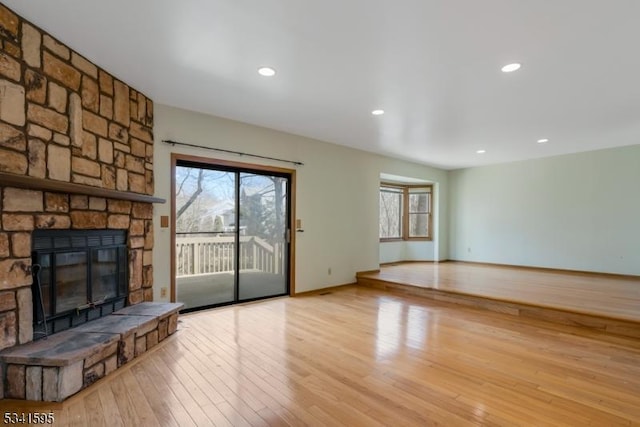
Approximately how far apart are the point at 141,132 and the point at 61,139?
107cm

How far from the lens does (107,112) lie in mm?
3131

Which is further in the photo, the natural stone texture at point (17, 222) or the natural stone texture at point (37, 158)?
the natural stone texture at point (37, 158)

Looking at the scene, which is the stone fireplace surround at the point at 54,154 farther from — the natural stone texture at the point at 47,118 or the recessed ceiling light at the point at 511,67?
the recessed ceiling light at the point at 511,67

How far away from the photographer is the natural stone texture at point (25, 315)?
7.52 feet

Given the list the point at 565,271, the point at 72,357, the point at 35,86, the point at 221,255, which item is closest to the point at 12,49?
the point at 35,86

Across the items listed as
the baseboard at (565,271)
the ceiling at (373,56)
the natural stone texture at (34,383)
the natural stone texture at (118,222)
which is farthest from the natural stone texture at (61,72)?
the baseboard at (565,271)

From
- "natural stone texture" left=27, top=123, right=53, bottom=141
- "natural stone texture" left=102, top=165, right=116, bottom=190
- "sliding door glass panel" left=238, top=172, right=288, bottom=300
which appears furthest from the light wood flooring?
"natural stone texture" left=27, top=123, right=53, bottom=141

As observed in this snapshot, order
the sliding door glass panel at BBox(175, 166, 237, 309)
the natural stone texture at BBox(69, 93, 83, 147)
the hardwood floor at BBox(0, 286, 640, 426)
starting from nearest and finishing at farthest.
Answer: the hardwood floor at BBox(0, 286, 640, 426)
the natural stone texture at BBox(69, 93, 83, 147)
the sliding door glass panel at BBox(175, 166, 237, 309)

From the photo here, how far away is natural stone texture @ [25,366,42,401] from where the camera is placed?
215 cm

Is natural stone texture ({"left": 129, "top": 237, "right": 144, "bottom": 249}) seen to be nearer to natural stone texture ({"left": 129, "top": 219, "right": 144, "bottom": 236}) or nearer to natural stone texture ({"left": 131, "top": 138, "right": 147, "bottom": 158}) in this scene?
natural stone texture ({"left": 129, "top": 219, "right": 144, "bottom": 236})

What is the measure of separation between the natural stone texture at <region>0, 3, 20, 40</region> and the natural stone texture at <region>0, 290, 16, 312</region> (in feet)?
5.88

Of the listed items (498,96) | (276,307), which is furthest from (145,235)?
(498,96)

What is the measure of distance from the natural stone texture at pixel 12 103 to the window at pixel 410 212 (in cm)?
741

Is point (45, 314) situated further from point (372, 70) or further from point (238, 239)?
point (372, 70)
